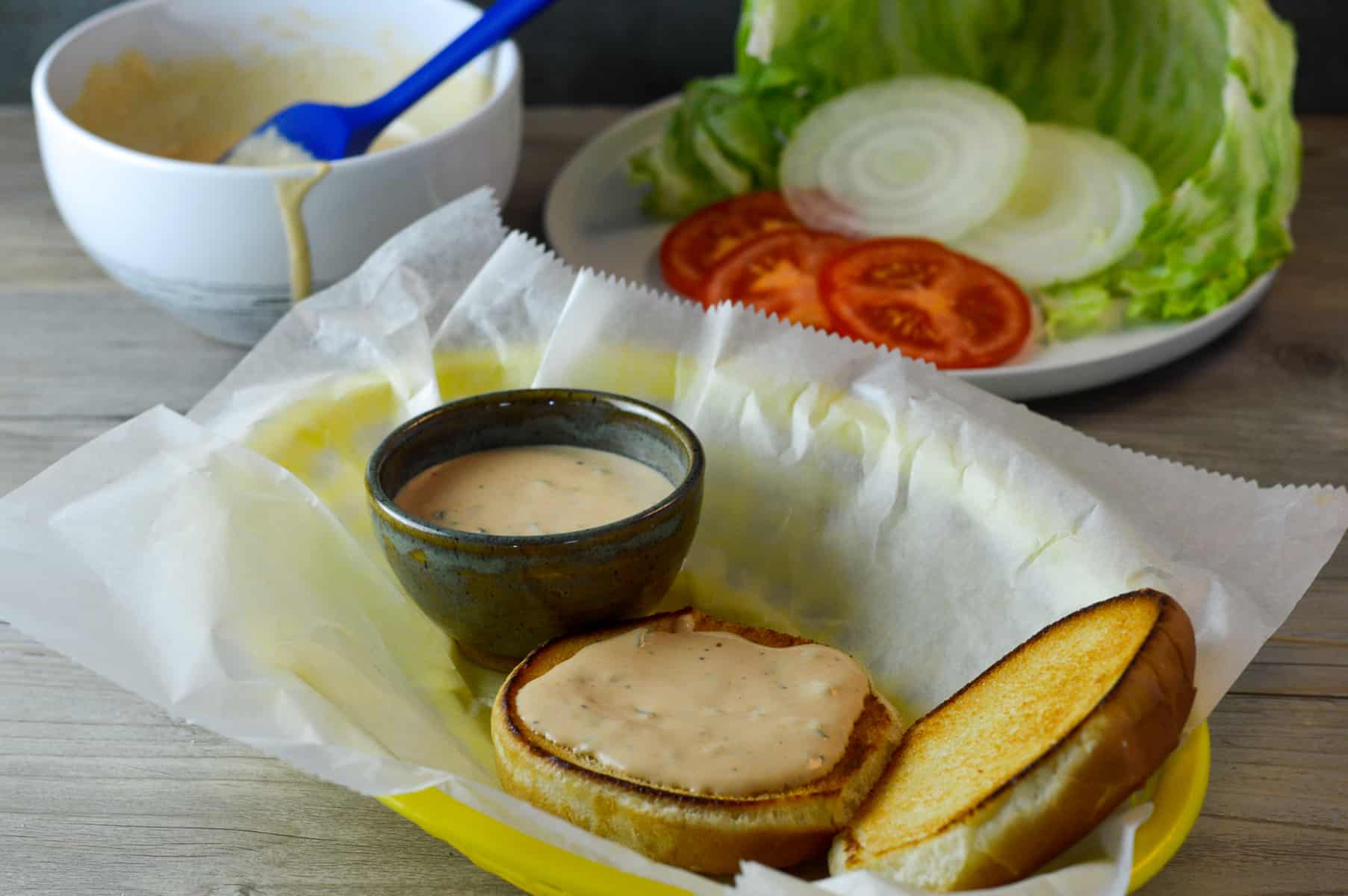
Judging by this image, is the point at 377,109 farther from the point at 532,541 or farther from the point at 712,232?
the point at 532,541

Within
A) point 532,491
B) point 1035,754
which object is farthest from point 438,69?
point 1035,754

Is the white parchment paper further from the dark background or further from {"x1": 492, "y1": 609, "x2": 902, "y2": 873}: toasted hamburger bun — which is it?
the dark background

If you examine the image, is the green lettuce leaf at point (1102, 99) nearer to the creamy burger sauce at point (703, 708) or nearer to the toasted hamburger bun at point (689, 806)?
the creamy burger sauce at point (703, 708)

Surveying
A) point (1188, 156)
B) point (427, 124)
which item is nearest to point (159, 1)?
point (427, 124)

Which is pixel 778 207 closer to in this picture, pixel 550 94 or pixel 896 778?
pixel 550 94

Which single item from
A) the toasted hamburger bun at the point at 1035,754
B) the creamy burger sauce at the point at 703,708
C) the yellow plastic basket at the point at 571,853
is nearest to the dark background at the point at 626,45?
the creamy burger sauce at the point at 703,708
